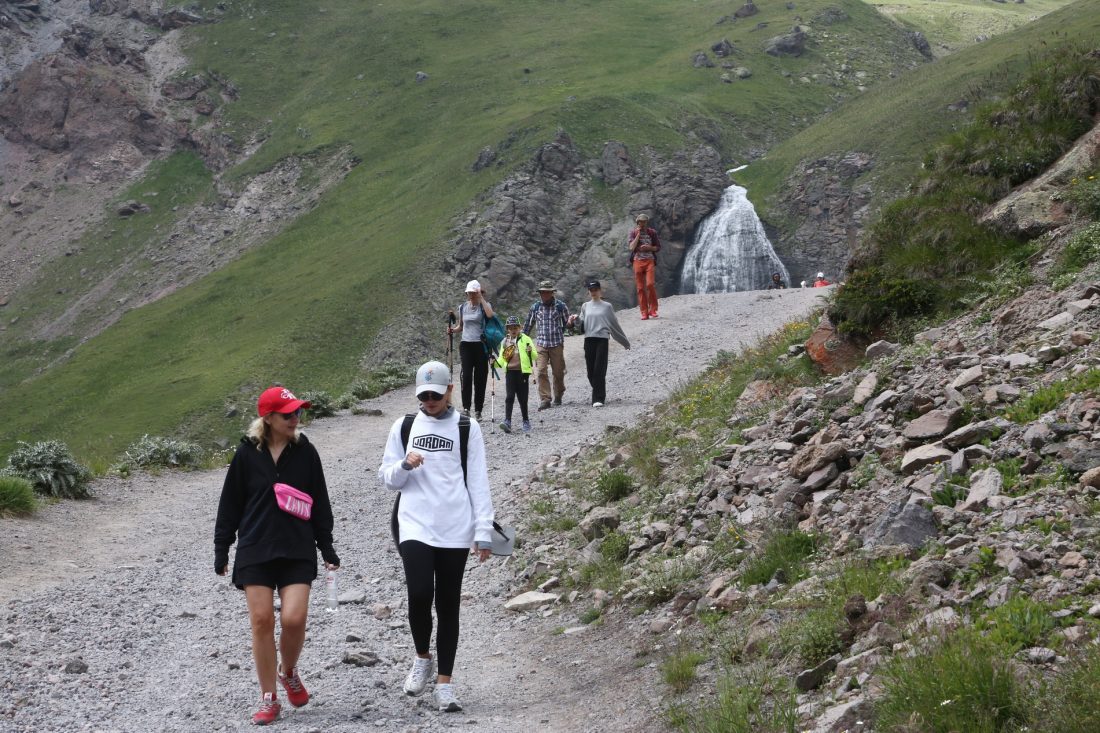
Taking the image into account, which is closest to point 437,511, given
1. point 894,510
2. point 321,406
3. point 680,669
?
point 680,669

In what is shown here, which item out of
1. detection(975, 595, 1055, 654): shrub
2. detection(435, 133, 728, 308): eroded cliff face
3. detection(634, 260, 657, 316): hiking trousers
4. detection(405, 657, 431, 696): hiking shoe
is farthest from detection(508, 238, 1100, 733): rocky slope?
detection(435, 133, 728, 308): eroded cliff face

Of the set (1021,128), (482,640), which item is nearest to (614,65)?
(1021,128)

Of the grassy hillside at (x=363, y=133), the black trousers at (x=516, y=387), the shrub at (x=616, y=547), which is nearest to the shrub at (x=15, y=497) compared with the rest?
the black trousers at (x=516, y=387)

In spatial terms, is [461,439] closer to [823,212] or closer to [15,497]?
[15,497]

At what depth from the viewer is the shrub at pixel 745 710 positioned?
5305mm

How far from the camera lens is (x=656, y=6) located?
11956 centimetres

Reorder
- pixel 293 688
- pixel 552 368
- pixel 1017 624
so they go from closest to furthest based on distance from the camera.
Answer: pixel 1017 624 → pixel 293 688 → pixel 552 368

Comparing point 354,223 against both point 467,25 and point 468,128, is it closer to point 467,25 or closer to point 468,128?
point 468,128

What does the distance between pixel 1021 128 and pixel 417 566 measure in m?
11.2

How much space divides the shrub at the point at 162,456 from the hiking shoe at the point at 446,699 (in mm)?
13719

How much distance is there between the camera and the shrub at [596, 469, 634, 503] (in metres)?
12.2

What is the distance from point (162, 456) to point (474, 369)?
6.35 metres

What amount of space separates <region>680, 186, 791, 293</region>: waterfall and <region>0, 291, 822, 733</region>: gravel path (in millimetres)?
41714

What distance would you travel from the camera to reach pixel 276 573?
23.5 ft
